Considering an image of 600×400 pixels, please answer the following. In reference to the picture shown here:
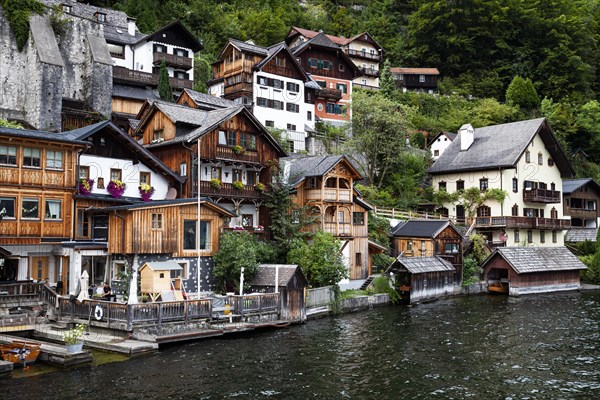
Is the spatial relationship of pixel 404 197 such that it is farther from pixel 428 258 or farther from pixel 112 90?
pixel 112 90

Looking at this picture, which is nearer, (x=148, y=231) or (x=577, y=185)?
(x=148, y=231)

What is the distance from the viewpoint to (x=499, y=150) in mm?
64688

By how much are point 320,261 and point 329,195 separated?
8.21m

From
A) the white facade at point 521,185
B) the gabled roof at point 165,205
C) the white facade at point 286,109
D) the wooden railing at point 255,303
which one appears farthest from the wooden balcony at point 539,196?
the wooden railing at point 255,303

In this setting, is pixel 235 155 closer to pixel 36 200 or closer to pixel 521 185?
pixel 36 200

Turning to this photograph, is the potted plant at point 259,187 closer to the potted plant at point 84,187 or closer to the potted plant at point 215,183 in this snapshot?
the potted plant at point 215,183

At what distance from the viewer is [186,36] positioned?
7419 centimetres

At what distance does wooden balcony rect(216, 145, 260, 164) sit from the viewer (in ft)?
143

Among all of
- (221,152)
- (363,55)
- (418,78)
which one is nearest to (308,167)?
(221,152)

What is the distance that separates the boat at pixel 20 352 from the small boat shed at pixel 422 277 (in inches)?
1071

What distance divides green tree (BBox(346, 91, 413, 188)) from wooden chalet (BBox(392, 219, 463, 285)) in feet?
39.9

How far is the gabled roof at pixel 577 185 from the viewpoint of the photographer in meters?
70.2

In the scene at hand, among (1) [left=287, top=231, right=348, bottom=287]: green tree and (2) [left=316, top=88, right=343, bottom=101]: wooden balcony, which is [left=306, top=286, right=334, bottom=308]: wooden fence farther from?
(2) [left=316, top=88, right=343, bottom=101]: wooden balcony

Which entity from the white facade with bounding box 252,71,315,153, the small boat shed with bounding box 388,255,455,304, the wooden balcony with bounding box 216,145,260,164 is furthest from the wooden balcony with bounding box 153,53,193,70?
the small boat shed with bounding box 388,255,455,304
